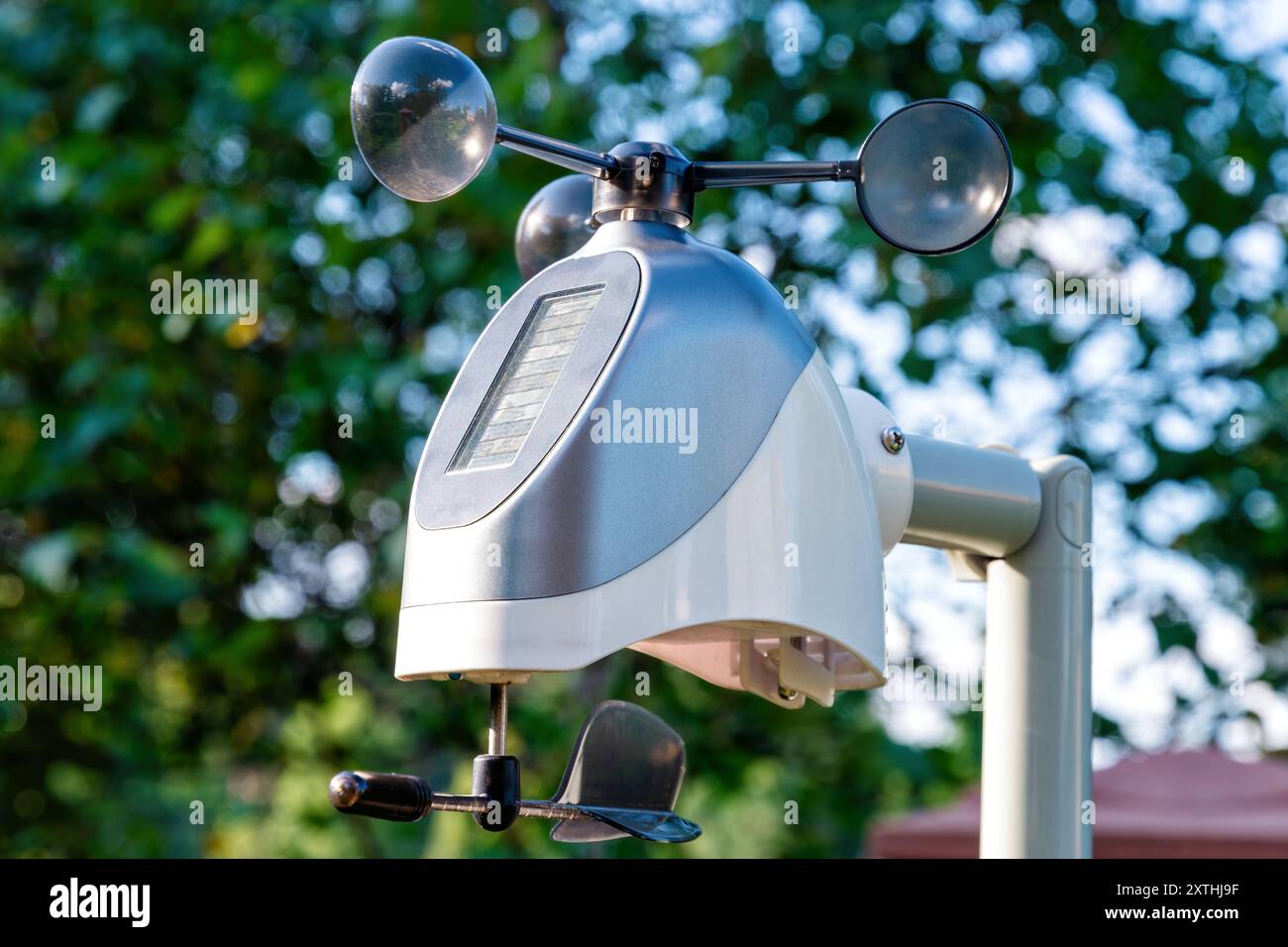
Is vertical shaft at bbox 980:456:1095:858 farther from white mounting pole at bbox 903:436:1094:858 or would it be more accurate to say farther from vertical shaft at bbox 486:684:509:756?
vertical shaft at bbox 486:684:509:756

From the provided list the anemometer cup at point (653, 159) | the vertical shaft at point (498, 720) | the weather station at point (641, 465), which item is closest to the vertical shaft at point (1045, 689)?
the weather station at point (641, 465)

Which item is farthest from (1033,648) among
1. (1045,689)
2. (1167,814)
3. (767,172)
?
(1167,814)

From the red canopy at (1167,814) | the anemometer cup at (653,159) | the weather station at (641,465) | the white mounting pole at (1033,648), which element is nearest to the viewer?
the weather station at (641,465)

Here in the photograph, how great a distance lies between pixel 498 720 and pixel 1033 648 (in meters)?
0.58

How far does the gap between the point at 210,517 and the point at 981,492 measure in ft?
8.28

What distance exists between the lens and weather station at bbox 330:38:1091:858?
3.10 ft

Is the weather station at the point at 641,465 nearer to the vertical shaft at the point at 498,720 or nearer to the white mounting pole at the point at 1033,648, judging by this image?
the vertical shaft at the point at 498,720

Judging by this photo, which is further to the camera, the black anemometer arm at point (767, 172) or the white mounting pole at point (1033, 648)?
the white mounting pole at point (1033, 648)

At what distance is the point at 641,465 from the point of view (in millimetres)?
947

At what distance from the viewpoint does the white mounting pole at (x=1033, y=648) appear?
1.38 meters

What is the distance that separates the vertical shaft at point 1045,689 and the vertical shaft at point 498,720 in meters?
0.55

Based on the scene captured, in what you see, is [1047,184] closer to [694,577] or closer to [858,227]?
[858,227]

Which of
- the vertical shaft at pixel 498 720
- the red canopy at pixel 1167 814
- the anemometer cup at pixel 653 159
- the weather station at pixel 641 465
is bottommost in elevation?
the red canopy at pixel 1167 814

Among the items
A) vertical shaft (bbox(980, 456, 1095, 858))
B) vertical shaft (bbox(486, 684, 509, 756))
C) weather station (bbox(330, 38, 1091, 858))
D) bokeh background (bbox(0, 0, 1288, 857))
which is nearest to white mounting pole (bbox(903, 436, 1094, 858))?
vertical shaft (bbox(980, 456, 1095, 858))
